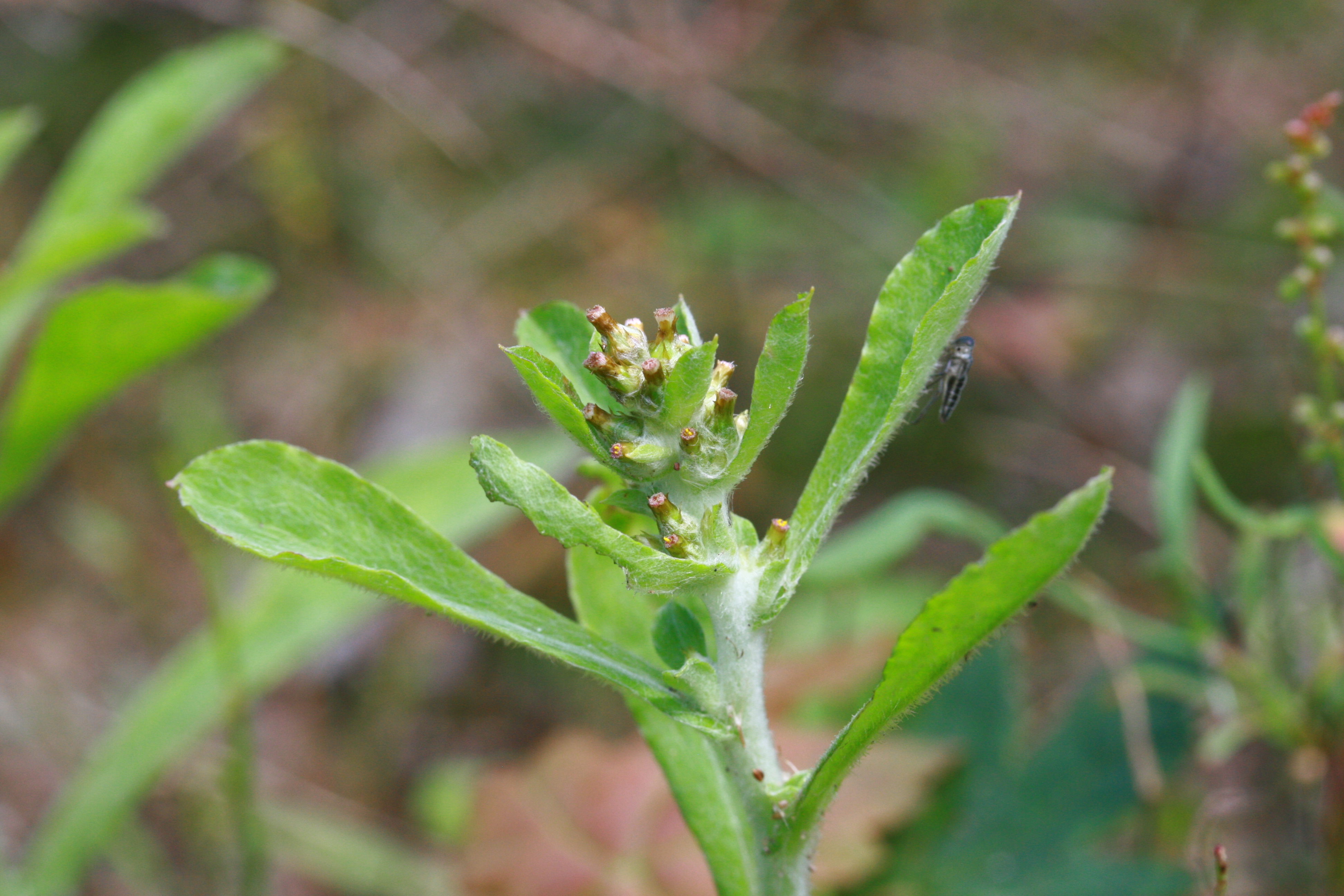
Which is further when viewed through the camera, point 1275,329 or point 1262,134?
point 1262,134

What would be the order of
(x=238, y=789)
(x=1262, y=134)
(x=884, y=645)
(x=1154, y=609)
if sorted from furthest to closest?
(x=1262, y=134), (x=1154, y=609), (x=884, y=645), (x=238, y=789)

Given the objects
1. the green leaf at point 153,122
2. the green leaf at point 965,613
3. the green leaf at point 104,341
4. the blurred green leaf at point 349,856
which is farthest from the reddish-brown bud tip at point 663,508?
the blurred green leaf at point 349,856

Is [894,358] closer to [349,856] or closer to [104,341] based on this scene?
[104,341]

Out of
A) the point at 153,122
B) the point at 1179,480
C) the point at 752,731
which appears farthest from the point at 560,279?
the point at 752,731

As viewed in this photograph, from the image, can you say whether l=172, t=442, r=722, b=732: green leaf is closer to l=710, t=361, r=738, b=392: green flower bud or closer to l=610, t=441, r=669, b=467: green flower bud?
l=610, t=441, r=669, b=467: green flower bud

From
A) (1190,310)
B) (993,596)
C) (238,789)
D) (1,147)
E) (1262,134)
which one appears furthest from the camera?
(1262,134)

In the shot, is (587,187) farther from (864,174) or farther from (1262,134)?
(1262,134)

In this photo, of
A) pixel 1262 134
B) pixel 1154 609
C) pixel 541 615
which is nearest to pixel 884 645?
pixel 1154 609
